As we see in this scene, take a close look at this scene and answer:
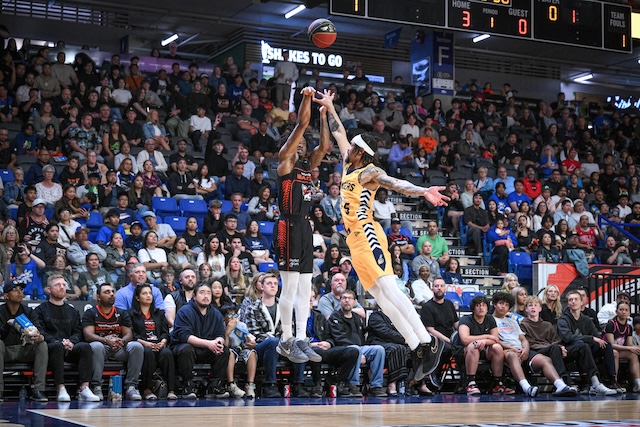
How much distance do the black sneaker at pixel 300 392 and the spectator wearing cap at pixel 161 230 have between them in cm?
373

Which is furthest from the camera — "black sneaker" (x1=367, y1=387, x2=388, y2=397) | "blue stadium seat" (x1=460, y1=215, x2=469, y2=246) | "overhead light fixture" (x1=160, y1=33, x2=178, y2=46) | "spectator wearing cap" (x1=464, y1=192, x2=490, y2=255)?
Result: "overhead light fixture" (x1=160, y1=33, x2=178, y2=46)

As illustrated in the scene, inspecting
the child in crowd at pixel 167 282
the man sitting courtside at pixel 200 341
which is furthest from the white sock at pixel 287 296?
the child in crowd at pixel 167 282

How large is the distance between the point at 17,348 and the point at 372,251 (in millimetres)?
4285

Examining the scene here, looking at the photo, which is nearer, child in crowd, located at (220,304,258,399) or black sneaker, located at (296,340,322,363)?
black sneaker, located at (296,340,322,363)

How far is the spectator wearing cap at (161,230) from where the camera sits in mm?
13320

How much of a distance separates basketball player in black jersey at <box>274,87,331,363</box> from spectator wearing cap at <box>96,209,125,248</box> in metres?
5.43

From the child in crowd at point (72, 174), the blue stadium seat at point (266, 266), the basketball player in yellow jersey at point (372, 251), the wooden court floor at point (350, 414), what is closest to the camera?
the wooden court floor at point (350, 414)

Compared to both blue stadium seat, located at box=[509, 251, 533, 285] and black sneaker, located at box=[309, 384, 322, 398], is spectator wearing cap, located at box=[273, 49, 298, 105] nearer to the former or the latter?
blue stadium seat, located at box=[509, 251, 533, 285]

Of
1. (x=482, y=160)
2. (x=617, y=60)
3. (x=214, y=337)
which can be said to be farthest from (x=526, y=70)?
(x=214, y=337)

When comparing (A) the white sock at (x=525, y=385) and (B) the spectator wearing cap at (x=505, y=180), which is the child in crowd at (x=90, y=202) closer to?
(A) the white sock at (x=525, y=385)

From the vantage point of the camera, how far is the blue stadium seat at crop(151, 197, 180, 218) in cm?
1459

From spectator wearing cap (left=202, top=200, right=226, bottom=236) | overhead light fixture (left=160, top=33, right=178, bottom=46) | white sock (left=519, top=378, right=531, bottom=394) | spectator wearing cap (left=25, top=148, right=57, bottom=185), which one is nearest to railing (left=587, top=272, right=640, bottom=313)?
white sock (left=519, top=378, right=531, bottom=394)

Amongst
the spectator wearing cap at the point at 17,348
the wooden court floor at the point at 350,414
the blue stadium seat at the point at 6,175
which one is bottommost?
the wooden court floor at the point at 350,414

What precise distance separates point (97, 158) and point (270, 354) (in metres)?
6.63
